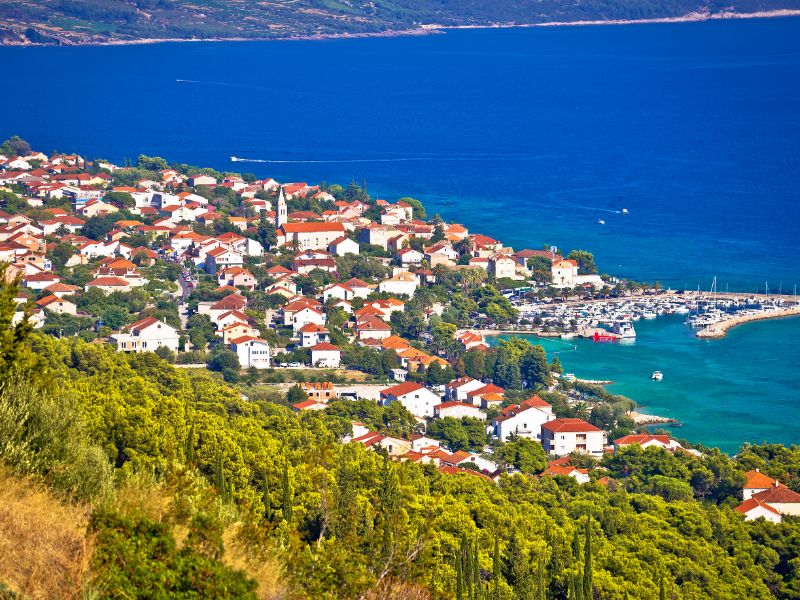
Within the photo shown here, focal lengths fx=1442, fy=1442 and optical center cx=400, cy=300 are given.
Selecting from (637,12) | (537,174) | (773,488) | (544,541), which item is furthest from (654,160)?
(637,12)

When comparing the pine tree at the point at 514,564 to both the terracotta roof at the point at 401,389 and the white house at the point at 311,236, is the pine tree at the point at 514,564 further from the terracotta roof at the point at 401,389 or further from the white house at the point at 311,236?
the white house at the point at 311,236

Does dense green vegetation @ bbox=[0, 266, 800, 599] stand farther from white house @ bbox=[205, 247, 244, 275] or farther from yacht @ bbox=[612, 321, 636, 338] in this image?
white house @ bbox=[205, 247, 244, 275]

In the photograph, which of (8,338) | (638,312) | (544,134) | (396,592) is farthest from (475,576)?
(544,134)

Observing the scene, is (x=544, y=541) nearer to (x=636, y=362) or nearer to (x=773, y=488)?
(x=773, y=488)

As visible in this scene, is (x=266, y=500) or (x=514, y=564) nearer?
(x=266, y=500)

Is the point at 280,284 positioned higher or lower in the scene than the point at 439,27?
lower

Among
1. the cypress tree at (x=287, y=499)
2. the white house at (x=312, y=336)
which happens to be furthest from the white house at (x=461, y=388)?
the cypress tree at (x=287, y=499)

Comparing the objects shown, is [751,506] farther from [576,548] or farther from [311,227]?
[311,227]
